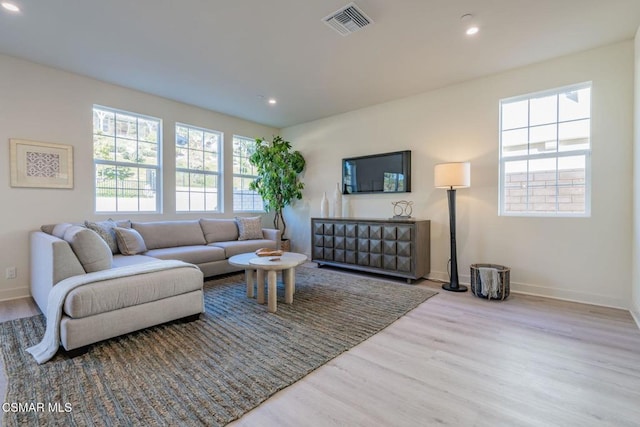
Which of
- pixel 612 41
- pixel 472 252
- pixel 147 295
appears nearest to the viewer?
pixel 147 295

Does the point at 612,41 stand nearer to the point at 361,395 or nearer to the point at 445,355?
the point at 445,355

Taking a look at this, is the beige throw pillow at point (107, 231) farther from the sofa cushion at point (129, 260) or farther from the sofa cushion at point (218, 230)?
the sofa cushion at point (218, 230)

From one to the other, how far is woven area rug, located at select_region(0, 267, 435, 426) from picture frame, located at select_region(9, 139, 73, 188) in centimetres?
165

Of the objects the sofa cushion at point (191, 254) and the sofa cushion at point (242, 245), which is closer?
the sofa cushion at point (191, 254)

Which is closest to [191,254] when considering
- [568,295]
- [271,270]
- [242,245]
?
[242,245]

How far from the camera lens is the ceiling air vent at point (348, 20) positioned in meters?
2.37

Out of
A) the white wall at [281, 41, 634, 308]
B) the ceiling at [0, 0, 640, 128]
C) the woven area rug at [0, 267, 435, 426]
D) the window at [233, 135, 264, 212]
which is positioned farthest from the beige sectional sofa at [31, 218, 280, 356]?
the white wall at [281, 41, 634, 308]

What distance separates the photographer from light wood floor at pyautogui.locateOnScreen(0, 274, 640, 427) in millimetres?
1439

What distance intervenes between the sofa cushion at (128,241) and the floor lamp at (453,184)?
12.5 ft

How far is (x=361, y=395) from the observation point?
63.1 inches

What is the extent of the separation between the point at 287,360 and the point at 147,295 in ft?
4.08

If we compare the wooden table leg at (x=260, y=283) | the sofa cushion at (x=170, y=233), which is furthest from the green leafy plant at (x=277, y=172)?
the wooden table leg at (x=260, y=283)

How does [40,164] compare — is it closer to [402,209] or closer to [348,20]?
[348,20]

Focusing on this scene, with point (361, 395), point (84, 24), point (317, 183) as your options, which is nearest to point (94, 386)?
point (361, 395)
